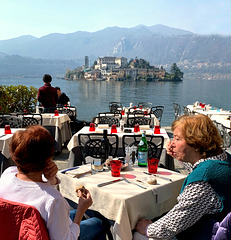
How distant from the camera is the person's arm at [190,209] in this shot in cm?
133

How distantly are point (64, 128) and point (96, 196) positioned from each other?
397cm

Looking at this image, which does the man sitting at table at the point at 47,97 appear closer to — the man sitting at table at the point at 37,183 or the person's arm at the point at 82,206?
the person's arm at the point at 82,206

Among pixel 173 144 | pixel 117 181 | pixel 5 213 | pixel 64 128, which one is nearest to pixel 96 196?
pixel 117 181

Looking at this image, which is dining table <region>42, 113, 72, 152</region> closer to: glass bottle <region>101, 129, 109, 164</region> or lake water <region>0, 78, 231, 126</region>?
glass bottle <region>101, 129, 109, 164</region>

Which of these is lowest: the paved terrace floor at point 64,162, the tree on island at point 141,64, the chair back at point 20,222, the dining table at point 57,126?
the paved terrace floor at point 64,162

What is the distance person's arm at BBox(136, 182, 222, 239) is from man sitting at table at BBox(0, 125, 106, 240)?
0.49 metres

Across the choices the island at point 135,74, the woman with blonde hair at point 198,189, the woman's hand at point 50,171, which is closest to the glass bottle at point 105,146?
the woman with blonde hair at point 198,189

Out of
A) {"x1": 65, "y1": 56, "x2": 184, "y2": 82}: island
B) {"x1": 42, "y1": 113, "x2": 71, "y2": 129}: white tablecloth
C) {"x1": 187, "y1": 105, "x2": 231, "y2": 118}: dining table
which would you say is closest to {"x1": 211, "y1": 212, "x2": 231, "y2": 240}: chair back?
{"x1": 42, "y1": 113, "x2": 71, "y2": 129}: white tablecloth

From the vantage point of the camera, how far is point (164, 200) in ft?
6.13

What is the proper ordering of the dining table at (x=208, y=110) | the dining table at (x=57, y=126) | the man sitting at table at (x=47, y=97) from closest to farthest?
the dining table at (x=57, y=126)
the man sitting at table at (x=47, y=97)
the dining table at (x=208, y=110)

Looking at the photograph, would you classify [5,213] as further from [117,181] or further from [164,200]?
[164,200]

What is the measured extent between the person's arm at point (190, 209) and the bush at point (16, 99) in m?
6.25

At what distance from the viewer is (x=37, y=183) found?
1.24m

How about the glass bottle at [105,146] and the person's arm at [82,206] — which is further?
the glass bottle at [105,146]
